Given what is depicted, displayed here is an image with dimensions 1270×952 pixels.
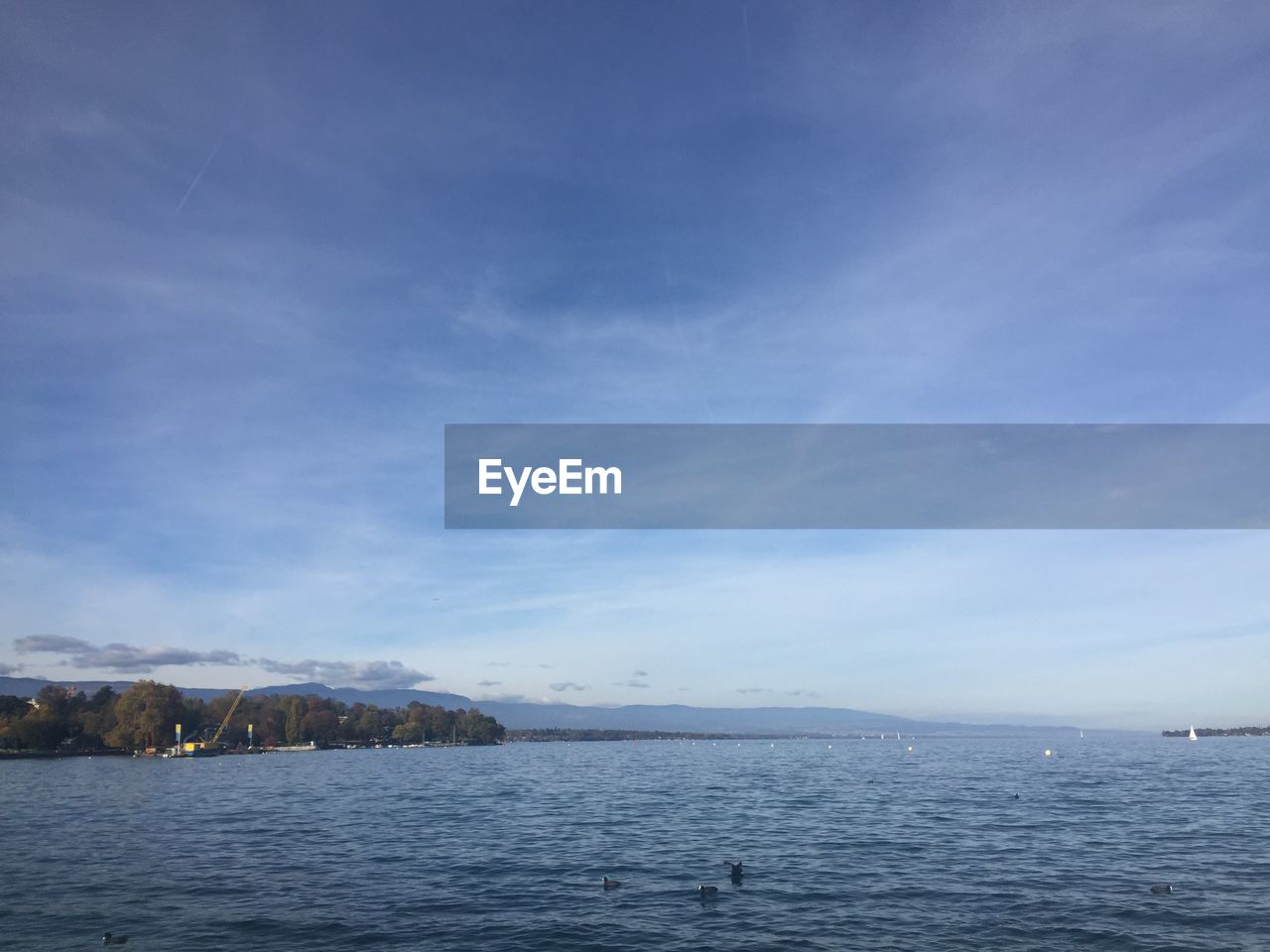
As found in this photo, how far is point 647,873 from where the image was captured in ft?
189

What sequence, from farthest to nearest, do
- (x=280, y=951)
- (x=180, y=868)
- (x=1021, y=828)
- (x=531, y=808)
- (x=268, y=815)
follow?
(x=531, y=808) < (x=268, y=815) < (x=1021, y=828) < (x=180, y=868) < (x=280, y=951)

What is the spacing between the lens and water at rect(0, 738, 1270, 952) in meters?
42.1

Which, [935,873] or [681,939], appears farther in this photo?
[935,873]

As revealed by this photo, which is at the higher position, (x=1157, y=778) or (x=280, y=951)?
(x=280, y=951)

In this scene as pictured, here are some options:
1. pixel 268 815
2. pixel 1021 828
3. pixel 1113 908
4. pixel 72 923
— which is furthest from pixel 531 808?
pixel 1113 908

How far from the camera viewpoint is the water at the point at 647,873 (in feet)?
138

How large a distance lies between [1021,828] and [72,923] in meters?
75.0

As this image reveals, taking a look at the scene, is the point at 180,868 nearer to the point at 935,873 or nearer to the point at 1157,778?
the point at 935,873

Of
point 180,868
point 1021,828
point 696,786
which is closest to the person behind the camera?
point 180,868

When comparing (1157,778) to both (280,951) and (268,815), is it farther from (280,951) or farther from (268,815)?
(280,951)

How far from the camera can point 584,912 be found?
4678 cm

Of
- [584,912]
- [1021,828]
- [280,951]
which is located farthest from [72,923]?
[1021,828]

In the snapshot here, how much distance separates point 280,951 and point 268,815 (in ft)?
221

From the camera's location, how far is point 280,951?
39188 mm
